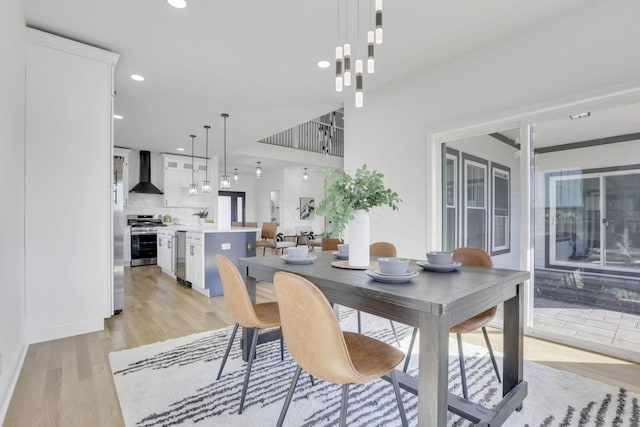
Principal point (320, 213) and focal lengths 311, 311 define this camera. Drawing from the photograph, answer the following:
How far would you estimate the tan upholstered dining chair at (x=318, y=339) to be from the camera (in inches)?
45.3

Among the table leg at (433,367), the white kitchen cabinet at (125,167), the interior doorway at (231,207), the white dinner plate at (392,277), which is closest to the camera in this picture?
the table leg at (433,367)

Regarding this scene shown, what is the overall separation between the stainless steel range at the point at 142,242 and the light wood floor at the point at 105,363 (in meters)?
3.31

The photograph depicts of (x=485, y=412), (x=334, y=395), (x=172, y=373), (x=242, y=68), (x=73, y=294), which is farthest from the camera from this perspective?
(x=242, y=68)

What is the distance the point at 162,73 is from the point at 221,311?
281cm

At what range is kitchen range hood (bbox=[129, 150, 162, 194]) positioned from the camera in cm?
726

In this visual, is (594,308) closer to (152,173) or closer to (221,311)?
(221,311)

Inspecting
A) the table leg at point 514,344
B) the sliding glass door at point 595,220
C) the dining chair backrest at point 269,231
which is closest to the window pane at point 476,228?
the sliding glass door at point 595,220

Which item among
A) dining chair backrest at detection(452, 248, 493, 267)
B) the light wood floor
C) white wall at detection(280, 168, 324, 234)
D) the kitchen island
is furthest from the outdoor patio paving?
white wall at detection(280, 168, 324, 234)

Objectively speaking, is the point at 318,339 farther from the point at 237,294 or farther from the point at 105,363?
the point at 105,363

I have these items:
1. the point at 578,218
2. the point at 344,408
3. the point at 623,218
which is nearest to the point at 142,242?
the point at 344,408

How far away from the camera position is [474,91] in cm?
310

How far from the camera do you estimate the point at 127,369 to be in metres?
2.18

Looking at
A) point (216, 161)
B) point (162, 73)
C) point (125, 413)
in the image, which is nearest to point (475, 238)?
point (125, 413)

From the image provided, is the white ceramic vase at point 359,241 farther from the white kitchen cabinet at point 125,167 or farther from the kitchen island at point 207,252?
the white kitchen cabinet at point 125,167
